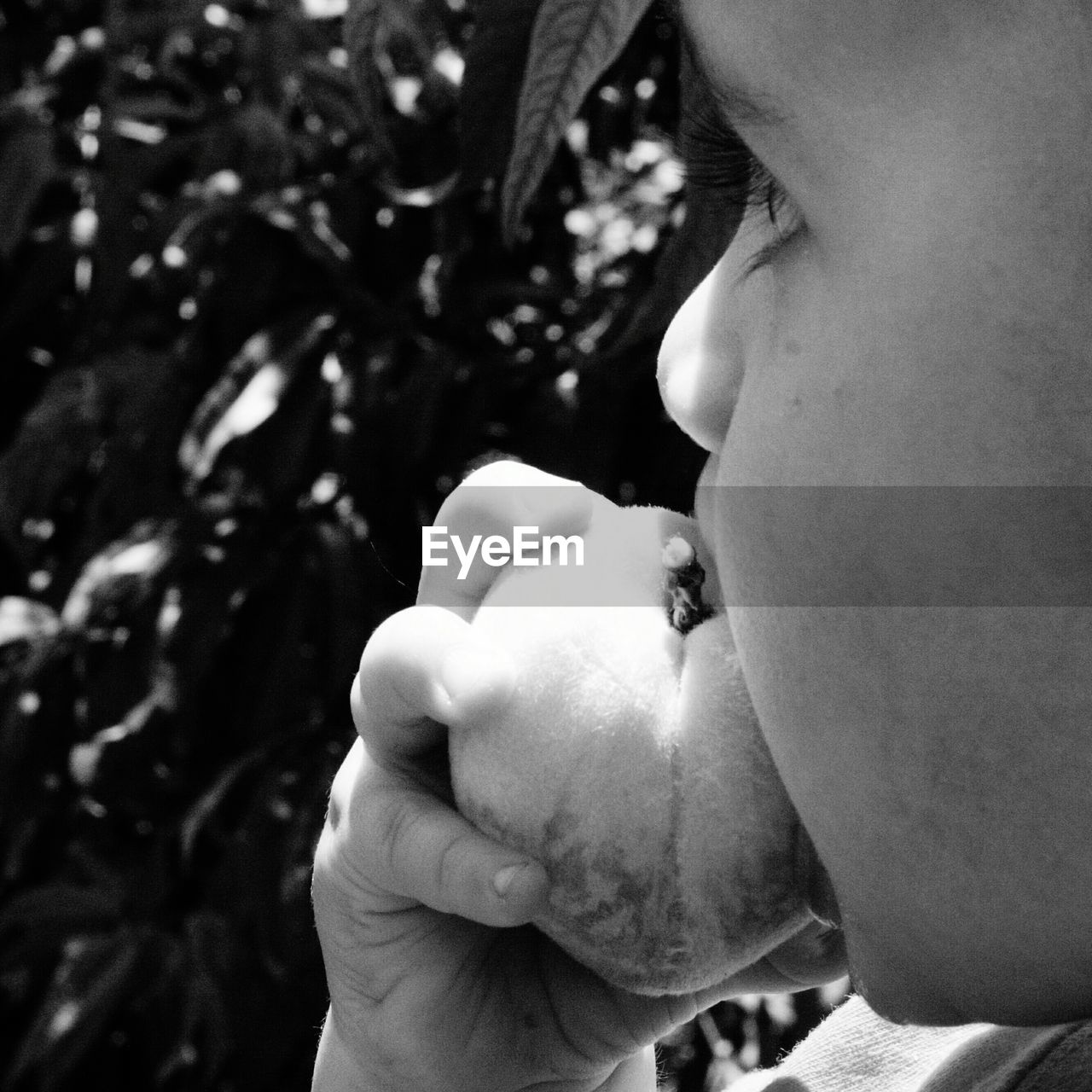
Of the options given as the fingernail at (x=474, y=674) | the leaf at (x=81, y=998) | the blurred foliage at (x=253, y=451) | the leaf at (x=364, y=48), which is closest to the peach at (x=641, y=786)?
the fingernail at (x=474, y=674)

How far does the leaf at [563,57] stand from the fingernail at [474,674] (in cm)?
20

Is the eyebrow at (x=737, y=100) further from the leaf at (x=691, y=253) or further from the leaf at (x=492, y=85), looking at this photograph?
the leaf at (x=492, y=85)

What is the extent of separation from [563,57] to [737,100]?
18cm

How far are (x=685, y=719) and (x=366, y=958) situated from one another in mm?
164

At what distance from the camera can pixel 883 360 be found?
324 millimetres

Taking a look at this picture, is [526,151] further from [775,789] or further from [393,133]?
[393,133]

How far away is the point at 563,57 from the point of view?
0.51 metres

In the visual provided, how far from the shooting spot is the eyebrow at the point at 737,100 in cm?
34

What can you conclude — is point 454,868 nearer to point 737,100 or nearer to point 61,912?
point 737,100

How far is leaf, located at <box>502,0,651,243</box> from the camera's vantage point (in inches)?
19.9

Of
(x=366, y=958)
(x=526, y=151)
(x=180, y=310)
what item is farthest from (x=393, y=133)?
(x=366, y=958)

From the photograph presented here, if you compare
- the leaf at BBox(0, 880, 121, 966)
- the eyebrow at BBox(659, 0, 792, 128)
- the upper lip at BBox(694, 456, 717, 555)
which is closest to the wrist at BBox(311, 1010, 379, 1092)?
the upper lip at BBox(694, 456, 717, 555)

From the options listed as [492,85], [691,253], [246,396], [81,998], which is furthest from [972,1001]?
[81,998]
